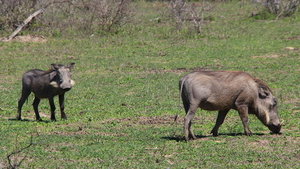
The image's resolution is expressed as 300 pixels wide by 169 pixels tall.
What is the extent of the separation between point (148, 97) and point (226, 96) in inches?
166

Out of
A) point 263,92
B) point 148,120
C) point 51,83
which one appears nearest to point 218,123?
point 263,92

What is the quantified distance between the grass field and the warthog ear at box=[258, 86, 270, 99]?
2.34ft

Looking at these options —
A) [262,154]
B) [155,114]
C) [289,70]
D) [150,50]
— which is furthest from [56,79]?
[150,50]

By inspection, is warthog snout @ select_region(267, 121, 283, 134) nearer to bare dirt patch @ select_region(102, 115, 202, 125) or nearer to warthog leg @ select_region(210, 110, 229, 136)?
warthog leg @ select_region(210, 110, 229, 136)

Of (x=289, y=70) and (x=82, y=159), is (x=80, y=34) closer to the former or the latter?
(x=289, y=70)

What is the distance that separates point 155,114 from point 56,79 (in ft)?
7.14

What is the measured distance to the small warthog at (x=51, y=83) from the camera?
9461mm

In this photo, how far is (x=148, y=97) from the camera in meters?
11.8

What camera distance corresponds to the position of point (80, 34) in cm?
2133

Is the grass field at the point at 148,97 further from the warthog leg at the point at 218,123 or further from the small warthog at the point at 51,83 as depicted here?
the small warthog at the point at 51,83

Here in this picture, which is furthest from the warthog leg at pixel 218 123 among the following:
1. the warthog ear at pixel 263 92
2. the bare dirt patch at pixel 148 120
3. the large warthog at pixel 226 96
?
the bare dirt patch at pixel 148 120

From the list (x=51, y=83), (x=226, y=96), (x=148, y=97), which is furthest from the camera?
(x=148, y=97)

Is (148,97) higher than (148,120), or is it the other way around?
(148,120)

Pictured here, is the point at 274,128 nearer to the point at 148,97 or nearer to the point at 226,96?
the point at 226,96
